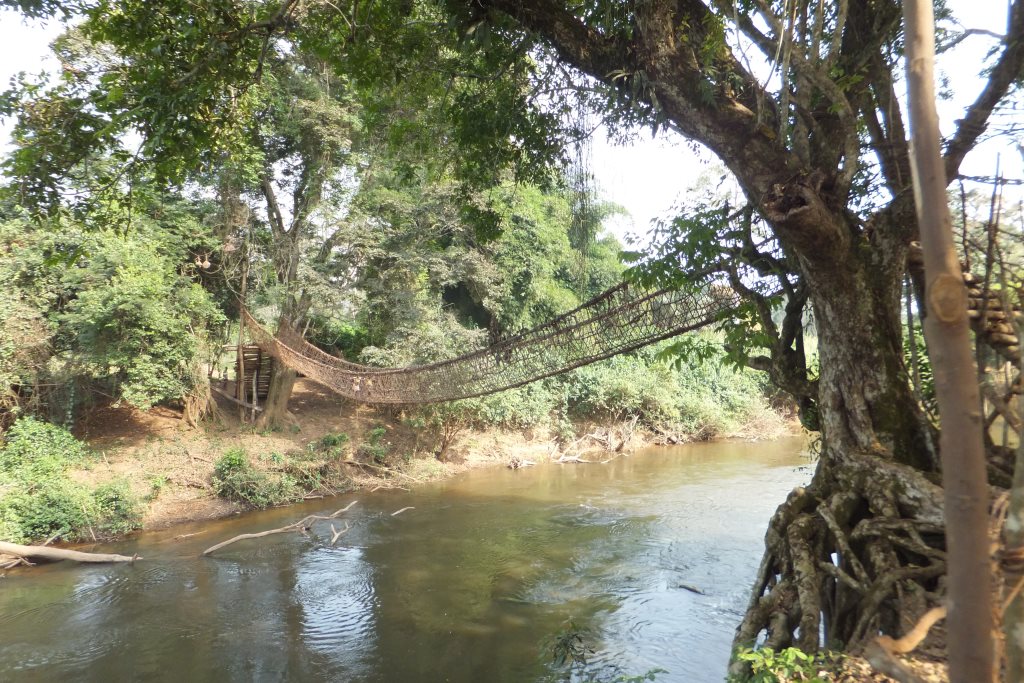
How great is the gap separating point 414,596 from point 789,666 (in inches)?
124

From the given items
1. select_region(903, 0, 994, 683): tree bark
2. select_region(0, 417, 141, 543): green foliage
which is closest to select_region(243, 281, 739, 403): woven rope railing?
select_region(0, 417, 141, 543): green foliage

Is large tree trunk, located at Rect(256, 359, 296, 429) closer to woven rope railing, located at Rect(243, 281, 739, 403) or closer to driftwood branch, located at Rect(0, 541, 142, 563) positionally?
woven rope railing, located at Rect(243, 281, 739, 403)

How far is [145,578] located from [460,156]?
3932mm

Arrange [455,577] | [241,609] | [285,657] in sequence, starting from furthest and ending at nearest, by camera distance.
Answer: [455,577] < [241,609] < [285,657]

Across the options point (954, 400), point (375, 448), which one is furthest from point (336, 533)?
point (954, 400)

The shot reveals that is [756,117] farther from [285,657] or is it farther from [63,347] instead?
[63,347]

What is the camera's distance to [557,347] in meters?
4.20

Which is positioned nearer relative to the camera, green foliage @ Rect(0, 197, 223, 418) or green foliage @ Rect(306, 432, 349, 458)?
green foliage @ Rect(0, 197, 223, 418)

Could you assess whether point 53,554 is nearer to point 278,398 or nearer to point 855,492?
point 278,398

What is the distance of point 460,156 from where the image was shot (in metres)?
4.39

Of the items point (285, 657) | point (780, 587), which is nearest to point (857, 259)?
point (780, 587)

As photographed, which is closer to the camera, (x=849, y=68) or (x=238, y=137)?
(x=849, y=68)

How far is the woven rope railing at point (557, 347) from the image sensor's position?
335 centimetres

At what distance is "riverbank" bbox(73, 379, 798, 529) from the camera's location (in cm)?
675
